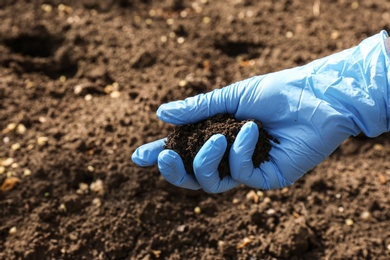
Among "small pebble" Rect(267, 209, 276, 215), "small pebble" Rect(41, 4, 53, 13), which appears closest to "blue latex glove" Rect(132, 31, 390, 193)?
"small pebble" Rect(267, 209, 276, 215)

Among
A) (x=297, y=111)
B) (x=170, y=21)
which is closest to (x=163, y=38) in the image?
(x=170, y=21)

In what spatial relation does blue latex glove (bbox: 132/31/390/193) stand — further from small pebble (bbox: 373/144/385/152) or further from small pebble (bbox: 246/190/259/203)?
small pebble (bbox: 373/144/385/152)

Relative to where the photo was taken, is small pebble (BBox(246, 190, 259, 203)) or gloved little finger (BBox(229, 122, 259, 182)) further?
small pebble (BBox(246, 190, 259, 203))

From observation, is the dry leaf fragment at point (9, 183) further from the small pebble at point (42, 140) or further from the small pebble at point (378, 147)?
the small pebble at point (378, 147)

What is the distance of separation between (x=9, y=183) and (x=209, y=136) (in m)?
1.00

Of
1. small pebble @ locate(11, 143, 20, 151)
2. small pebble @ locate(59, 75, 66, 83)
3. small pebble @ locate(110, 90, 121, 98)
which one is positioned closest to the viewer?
small pebble @ locate(11, 143, 20, 151)

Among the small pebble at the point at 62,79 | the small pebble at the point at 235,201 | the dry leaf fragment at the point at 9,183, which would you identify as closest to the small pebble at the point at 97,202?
the dry leaf fragment at the point at 9,183

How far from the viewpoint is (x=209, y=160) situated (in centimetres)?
195

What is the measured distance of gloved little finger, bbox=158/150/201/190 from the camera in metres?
1.95

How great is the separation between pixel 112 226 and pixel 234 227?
0.52 meters

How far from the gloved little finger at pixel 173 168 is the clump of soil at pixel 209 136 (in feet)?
0.12

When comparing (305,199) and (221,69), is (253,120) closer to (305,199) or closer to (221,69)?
(305,199)

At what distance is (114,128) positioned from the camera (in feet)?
8.73

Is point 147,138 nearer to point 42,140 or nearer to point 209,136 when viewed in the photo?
point 42,140
